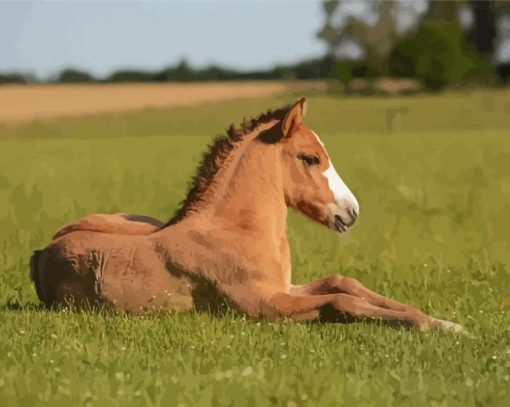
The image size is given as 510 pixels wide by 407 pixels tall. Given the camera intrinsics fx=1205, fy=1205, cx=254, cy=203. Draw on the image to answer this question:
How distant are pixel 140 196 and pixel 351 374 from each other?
14.7 m

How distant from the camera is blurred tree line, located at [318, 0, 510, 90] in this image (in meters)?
89.7

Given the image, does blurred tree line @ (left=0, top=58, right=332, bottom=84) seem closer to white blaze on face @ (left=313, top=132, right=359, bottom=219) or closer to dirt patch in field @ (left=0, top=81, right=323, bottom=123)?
dirt patch in field @ (left=0, top=81, right=323, bottom=123)

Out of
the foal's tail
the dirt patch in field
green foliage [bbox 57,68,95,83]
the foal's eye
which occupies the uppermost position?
the foal's eye

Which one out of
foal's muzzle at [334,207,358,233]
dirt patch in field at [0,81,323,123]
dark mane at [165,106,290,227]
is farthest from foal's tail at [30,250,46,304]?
dirt patch in field at [0,81,323,123]

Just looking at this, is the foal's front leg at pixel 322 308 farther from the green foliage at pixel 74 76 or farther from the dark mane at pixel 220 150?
the green foliage at pixel 74 76

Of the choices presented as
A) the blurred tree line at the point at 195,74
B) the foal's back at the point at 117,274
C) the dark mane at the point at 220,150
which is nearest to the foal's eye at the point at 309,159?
the dark mane at the point at 220,150

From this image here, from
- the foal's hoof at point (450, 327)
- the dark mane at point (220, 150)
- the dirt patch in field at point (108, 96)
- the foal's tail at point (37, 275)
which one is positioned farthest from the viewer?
the dirt patch in field at point (108, 96)

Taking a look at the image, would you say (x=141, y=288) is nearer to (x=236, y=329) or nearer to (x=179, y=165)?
(x=236, y=329)

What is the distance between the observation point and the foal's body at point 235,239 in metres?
8.67

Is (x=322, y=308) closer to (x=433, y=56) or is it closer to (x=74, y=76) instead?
(x=74, y=76)

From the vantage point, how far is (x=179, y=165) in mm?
30453

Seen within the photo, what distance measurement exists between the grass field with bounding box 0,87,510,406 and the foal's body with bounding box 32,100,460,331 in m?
0.25

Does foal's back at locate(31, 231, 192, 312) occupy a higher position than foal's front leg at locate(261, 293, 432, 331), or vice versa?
foal's back at locate(31, 231, 192, 312)

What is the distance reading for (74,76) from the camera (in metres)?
84.1
